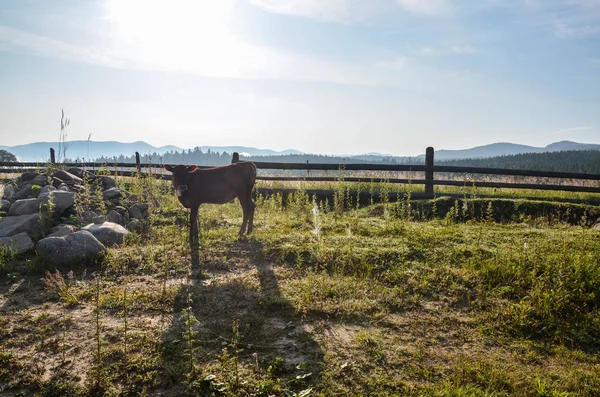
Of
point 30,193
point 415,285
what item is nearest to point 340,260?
point 415,285

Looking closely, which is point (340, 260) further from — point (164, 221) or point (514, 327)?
point (164, 221)

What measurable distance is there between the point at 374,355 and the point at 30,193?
1019cm

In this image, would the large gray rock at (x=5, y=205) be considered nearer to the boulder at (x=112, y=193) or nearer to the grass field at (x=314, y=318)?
the boulder at (x=112, y=193)

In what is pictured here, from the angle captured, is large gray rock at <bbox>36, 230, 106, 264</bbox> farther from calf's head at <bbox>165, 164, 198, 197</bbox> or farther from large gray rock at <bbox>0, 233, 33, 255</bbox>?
calf's head at <bbox>165, 164, 198, 197</bbox>

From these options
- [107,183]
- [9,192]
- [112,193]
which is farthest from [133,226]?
[9,192]

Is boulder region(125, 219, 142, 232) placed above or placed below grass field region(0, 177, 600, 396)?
above

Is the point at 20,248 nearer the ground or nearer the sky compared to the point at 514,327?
nearer the sky

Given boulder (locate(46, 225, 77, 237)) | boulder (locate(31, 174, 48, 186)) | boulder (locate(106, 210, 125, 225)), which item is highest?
boulder (locate(31, 174, 48, 186))

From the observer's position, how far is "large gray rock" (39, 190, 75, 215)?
8.45m

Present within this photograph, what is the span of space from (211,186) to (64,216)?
152 inches

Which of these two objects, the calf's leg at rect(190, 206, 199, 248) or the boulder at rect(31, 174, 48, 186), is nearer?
the calf's leg at rect(190, 206, 199, 248)

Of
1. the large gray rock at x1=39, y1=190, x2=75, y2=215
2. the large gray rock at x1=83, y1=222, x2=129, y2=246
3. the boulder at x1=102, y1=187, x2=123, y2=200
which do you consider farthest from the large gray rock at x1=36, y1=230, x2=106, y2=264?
the boulder at x1=102, y1=187, x2=123, y2=200

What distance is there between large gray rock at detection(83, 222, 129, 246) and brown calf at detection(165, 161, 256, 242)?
4.89 ft

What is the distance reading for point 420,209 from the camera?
11.9 meters
